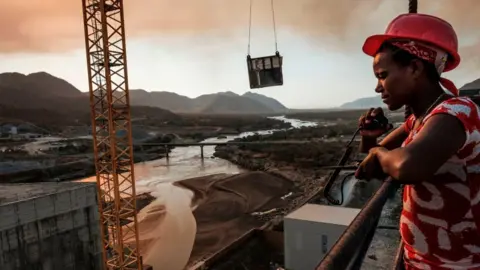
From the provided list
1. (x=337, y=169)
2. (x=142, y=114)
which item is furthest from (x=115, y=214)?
(x=142, y=114)

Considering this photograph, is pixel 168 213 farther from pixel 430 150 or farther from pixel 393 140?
pixel 430 150

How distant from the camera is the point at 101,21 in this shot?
18.2 meters

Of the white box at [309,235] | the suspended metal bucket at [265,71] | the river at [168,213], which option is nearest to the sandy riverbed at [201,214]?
the river at [168,213]

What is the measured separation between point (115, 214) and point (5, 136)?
6711 cm

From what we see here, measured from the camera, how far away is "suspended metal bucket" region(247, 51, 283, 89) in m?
14.9

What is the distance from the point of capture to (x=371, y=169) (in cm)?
132

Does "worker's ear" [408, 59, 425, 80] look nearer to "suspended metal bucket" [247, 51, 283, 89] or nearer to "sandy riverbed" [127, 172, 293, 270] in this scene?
"suspended metal bucket" [247, 51, 283, 89]

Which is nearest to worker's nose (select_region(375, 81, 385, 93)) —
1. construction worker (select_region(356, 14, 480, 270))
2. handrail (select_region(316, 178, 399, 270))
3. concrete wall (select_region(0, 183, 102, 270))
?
construction worker (select_region(356, 14, 480, 270))

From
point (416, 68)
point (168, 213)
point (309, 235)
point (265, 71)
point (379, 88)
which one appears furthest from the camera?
point (168, 213)

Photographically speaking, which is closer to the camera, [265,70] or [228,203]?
[265,70]

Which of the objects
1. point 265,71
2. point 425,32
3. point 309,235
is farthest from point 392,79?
point 265,71

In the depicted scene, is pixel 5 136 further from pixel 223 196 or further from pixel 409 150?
pixel 409 150

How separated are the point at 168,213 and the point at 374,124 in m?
27.8

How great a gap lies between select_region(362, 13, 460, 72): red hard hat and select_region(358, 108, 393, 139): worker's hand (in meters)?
0.49
